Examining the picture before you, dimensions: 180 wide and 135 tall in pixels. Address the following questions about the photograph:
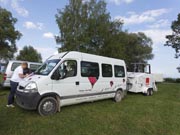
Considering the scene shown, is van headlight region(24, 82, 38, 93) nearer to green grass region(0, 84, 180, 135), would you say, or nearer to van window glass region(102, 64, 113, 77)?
green grass region(0, 84, 180, 135)

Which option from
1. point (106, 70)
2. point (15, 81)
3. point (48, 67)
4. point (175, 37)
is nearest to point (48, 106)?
point (48, 67)

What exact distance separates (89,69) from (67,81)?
1378 millimetres

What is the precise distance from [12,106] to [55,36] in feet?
54.5

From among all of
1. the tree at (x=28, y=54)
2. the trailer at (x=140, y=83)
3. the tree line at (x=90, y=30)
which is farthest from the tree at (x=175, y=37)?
the tree at (x=28, y=54)

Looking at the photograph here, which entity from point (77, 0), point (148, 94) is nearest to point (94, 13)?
point (77, 0)

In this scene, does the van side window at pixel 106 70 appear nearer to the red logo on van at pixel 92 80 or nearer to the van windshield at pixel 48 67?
the red logo on van at pixel 92 80

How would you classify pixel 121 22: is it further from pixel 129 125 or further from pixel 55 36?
pixel 129 125

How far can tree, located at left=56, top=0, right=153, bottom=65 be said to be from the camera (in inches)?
867

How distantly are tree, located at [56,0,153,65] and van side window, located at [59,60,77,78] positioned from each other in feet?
47.4

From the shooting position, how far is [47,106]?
6504 millimetres

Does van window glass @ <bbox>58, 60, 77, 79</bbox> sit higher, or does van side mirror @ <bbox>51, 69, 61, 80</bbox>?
van window glass @ <bbox>58, 60, 77, 79</bbox>

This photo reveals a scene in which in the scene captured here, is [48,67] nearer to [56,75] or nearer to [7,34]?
[56,75]

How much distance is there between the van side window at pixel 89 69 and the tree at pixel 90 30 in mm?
13569

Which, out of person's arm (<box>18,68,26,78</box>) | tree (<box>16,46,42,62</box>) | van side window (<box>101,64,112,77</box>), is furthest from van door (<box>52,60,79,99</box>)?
tree (<box>16,46,42,62</box>)
